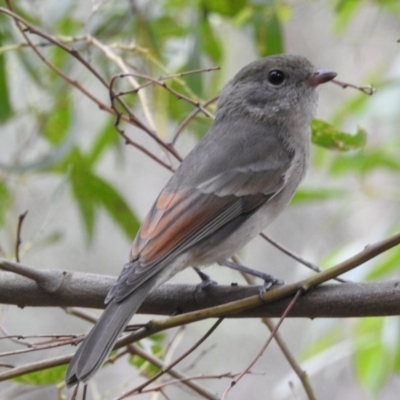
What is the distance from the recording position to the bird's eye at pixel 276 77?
3678 mm

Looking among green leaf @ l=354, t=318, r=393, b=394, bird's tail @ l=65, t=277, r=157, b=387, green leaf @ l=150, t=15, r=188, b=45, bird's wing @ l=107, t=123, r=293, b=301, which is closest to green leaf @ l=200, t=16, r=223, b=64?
green leaf @ l=150, t=15, r=188, b=45

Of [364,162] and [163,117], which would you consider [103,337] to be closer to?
[163,117]

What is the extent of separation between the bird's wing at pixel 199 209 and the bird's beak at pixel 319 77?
1.16 feet

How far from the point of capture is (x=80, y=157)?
407 cm

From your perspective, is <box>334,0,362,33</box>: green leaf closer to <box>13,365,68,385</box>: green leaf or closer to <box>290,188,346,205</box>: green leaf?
<box>290,188,346,205</box>: green leaf

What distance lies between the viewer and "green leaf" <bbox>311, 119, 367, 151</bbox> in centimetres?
315

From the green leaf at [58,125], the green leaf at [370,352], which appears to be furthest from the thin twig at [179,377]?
the green leaf at [58,125]

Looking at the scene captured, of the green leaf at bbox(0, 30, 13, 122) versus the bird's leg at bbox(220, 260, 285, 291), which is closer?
the bird's leg at bbox(220, 260, 285, 291)

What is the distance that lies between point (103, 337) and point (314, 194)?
2.04 metres

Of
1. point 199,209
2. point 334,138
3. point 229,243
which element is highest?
point 334,138

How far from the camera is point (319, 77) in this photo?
3570mm

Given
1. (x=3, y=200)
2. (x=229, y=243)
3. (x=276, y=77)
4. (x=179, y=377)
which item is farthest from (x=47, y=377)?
(x=276, y=77)

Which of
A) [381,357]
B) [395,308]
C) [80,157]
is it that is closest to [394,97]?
[381,357]

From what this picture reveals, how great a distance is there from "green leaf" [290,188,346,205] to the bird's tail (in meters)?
1.70
